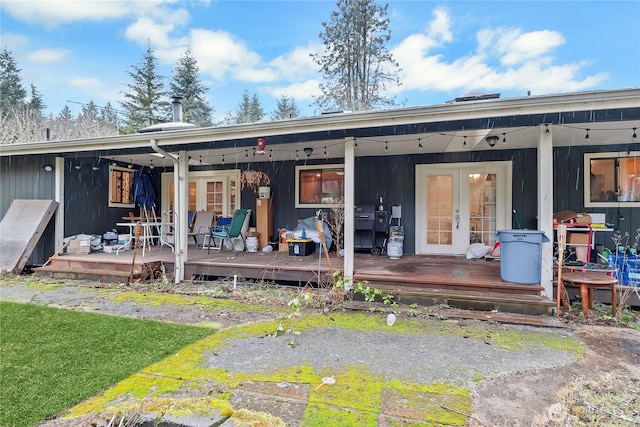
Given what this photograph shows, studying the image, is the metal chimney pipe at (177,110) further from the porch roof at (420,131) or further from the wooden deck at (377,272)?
the wooden deck at (377,272)

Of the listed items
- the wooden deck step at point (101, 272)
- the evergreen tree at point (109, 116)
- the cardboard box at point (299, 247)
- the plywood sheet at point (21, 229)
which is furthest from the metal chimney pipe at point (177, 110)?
the evergreen tree at point (109, 116)

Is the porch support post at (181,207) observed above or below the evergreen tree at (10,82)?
below

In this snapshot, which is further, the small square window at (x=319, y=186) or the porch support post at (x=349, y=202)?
the small square window at (x=319, y=186)

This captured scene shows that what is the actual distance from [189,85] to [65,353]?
19.2m

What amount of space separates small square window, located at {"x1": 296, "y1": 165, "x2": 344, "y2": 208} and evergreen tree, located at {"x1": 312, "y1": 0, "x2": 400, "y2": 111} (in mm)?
7397

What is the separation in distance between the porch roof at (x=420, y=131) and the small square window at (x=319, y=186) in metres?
0.40

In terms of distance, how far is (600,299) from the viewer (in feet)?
13.6

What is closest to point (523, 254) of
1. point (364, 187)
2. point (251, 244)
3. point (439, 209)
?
point (439, 209)

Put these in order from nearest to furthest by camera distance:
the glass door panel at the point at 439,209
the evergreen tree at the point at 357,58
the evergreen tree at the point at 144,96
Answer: the glass door panel at the point at 439,209, the evergreen tree at the point at 357,58, the evergreen tree at the point at 144,96

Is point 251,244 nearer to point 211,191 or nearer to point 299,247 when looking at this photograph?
point 299,247

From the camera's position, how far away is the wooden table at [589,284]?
12.0 feet

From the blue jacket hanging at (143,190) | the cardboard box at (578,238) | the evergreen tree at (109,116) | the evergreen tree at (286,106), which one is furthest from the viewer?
the evergreen tree at (286,106)

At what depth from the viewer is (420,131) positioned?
430 cm

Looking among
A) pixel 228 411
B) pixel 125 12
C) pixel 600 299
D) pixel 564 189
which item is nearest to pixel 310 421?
pixel 228 411
